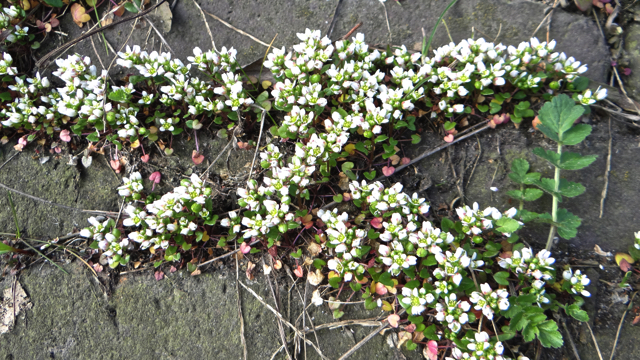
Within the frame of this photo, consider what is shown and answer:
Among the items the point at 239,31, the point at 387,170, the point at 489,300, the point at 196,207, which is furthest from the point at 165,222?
the point at 489,300

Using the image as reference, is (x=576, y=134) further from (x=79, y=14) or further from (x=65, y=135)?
(x=79, y=14)

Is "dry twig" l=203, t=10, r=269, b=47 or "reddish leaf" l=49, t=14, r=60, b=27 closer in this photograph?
"dry twig" l=203, t=10, r=269, b=47

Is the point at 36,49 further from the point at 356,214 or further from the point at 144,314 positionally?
the point at 356,214

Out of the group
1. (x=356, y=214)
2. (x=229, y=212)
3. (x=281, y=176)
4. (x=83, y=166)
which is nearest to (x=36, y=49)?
(x=83, y=166)

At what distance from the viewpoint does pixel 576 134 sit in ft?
7.77

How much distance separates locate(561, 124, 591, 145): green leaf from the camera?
234 centimetres

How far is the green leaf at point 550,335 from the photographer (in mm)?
2104

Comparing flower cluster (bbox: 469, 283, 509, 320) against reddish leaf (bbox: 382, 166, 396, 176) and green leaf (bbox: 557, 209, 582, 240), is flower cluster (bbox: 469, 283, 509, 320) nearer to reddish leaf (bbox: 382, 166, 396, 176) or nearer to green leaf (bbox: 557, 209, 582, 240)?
green leaf (bbox: 557, 209, 582, 240)

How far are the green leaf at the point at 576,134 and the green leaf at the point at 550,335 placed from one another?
1.11 m

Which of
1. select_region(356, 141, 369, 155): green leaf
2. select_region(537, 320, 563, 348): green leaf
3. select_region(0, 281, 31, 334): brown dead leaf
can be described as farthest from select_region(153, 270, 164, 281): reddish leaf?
select_region(537, 320, 563, 348): green leaf

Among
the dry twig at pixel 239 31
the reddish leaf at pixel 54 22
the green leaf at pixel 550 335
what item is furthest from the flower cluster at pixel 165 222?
the green leaf at pixel 550 335

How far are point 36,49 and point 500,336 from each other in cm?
423

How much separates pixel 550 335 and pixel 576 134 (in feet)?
4.10

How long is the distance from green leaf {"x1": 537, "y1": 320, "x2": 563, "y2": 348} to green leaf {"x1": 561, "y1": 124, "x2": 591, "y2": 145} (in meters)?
1.11
